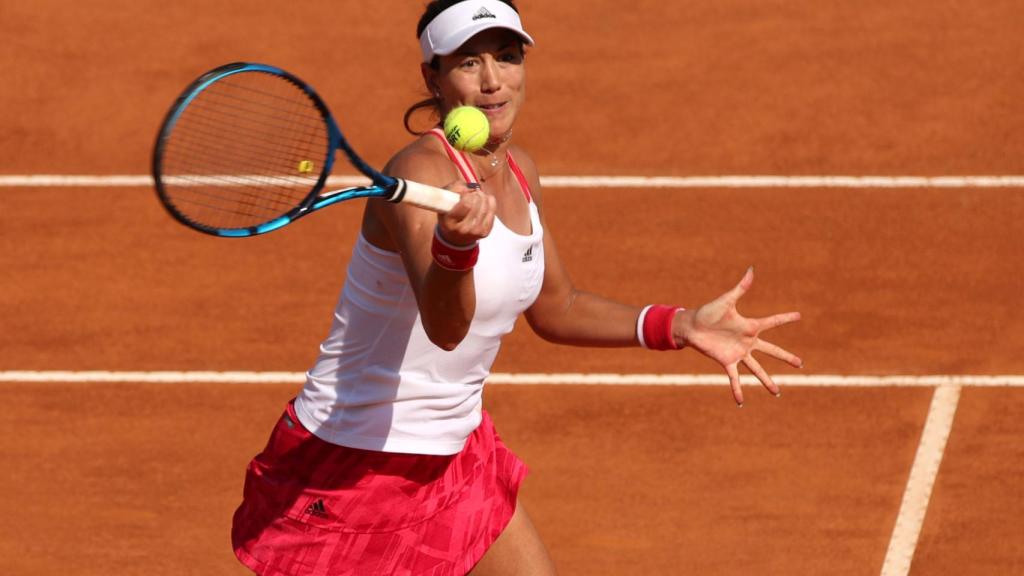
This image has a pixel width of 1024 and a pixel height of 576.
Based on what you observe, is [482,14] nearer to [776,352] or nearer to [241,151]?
[776,352]

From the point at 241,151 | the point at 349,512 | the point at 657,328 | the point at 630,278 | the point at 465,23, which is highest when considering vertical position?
the point at 465,23

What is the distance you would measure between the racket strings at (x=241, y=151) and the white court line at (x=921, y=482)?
2.61 meters

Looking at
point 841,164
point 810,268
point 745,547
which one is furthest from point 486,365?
point 841,164

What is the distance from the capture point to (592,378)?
305 inches

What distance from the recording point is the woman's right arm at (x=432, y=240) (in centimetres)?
389

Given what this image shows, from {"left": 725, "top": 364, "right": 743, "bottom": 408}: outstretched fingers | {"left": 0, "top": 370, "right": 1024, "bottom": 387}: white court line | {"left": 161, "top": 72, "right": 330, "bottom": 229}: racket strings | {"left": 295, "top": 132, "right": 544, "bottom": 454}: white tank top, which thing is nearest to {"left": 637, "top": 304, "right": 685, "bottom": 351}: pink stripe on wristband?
{"left": 725, "top": 364, "right": 743, "bottom": 408}: outstretched fingers

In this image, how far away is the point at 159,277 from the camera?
8.54 metres

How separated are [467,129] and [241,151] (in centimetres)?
279

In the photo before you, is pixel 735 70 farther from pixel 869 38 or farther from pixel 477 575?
pixel 477 575

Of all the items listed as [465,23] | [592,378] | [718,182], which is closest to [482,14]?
[465,23]

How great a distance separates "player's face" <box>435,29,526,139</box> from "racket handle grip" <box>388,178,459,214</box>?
1.88 feet

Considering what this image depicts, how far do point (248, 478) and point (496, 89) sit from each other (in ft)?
4.35

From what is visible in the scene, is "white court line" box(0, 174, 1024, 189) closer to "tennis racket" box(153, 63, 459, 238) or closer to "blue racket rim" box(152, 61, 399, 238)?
"tennis racket" box(153, 63, 459, 238)

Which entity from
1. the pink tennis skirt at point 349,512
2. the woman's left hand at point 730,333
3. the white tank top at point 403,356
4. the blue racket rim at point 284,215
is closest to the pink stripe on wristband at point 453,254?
the blue racket rim at point 284,215
